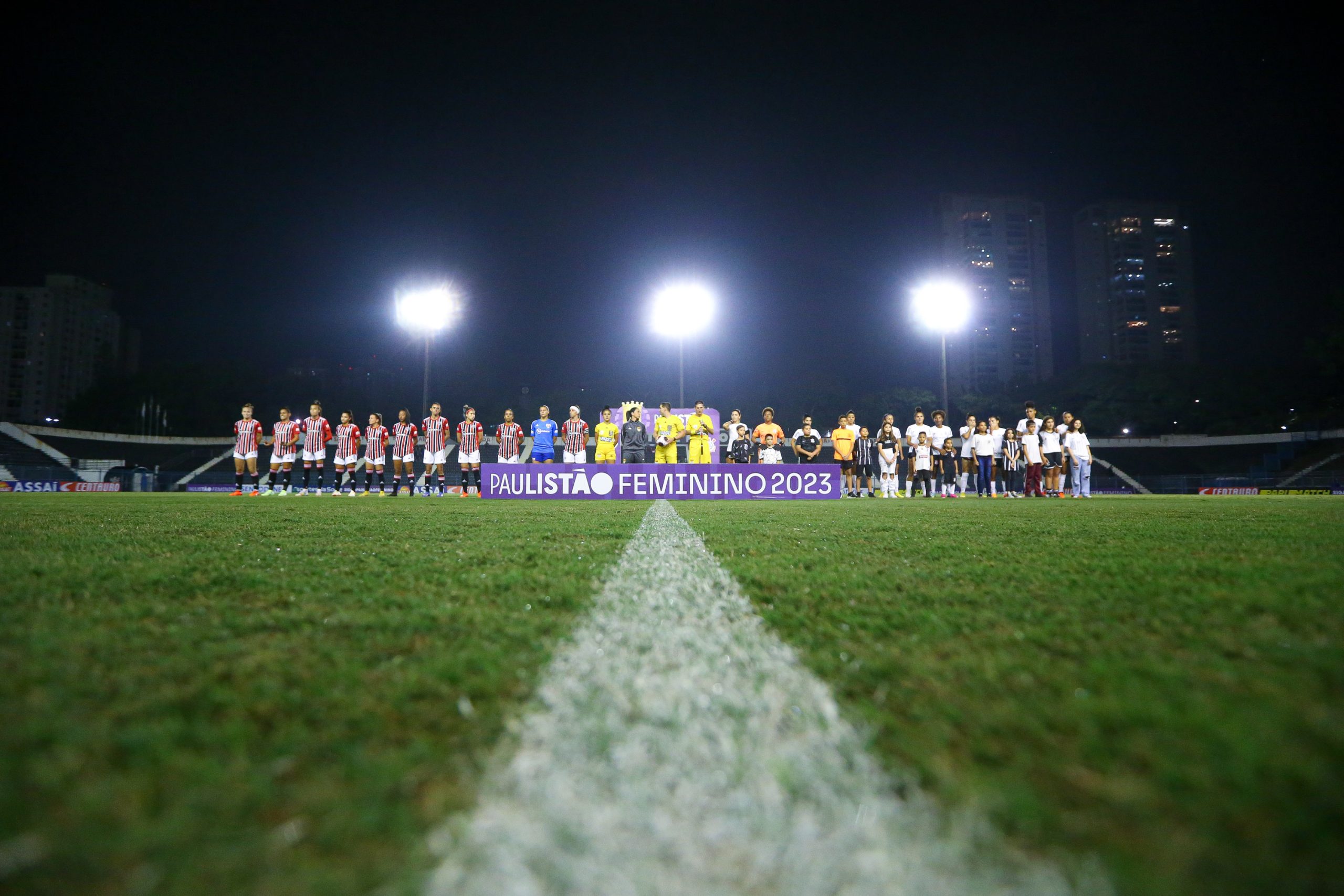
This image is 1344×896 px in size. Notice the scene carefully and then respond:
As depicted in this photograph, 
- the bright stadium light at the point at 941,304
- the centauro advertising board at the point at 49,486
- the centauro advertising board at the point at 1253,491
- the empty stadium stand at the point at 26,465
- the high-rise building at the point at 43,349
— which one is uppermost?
the high-rise building at the point at 43,349

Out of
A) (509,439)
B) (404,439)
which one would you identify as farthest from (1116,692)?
(509,439)

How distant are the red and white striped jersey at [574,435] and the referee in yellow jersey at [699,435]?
8.06 ft

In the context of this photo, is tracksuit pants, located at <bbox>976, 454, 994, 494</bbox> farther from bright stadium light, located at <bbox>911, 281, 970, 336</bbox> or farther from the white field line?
the white field line

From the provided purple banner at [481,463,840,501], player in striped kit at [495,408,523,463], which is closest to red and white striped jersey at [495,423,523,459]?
player in striped kit at [495,408,523,463]

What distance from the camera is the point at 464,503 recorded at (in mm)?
9438

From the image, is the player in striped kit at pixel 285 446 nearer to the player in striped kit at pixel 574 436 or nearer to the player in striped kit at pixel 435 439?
the player in striped kit at pixel 435 439

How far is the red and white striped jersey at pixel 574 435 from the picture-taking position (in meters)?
14.3

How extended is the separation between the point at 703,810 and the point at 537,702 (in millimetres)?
437

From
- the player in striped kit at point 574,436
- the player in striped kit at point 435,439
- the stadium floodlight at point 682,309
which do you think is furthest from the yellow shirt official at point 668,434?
the stadium floodlight at point 682,309

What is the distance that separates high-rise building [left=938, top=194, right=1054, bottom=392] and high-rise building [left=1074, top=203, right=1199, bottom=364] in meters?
5.22

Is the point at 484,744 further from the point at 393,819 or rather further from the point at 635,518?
the point at 635,518

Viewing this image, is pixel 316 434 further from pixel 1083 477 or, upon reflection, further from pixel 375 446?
pixel 1083 477

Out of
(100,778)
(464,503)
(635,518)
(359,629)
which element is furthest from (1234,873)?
(464,503)

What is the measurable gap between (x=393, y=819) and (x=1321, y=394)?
55583 mm
